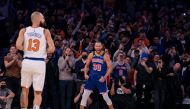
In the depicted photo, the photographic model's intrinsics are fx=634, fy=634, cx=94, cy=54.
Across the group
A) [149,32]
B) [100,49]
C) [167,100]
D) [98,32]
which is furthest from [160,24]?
[100,49]

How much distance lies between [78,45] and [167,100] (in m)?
3.57

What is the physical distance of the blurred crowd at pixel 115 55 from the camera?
18797mm

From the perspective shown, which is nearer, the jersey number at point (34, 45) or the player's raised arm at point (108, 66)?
the jersey number at point (34, 45)

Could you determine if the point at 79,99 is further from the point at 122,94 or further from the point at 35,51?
the point at 35,51

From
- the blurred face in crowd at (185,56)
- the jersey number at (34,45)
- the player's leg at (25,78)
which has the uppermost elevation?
the jersey number at (34,45)

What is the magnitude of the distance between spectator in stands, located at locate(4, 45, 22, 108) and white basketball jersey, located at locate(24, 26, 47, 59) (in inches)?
169

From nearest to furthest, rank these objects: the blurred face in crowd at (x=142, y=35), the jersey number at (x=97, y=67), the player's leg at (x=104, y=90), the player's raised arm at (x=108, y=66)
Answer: the player's raised arm at (x=108, y=66), the player's leg at (x=104, y=90), the jersey number at (x=97, y=67), the blurred face in crowd at (x=142, y=35)

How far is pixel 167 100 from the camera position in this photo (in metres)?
19.6

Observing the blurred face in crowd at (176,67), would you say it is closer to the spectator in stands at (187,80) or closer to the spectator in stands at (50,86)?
the spectator in stands at (187,80)

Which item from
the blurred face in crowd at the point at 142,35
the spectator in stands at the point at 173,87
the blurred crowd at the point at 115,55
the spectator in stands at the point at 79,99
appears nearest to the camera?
the spectator in stands at the point at 79,99

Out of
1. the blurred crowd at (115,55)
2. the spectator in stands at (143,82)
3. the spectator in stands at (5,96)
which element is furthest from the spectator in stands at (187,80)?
the spectator in stands at (5,96)

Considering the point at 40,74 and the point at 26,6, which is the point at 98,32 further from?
the point at 40,74

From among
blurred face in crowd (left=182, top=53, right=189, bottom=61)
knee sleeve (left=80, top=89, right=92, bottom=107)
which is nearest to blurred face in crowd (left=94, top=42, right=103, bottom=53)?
knee sleeve (left=80, top=89, right=92, bottom=107)

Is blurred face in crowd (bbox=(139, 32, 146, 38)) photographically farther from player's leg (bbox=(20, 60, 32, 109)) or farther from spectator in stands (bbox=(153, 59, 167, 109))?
player's leg (bbox=(20, 60, 32, 109))
